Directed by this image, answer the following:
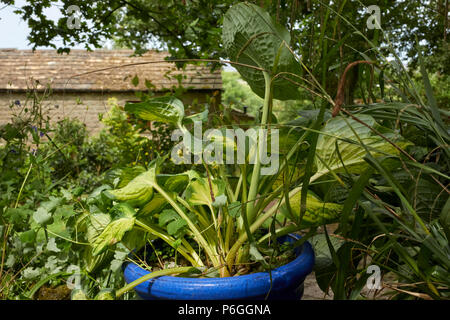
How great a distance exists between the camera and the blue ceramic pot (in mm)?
678

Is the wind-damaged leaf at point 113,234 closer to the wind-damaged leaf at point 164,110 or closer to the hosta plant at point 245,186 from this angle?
the hosta plant at point 245,186

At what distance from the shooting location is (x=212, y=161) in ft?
3.09

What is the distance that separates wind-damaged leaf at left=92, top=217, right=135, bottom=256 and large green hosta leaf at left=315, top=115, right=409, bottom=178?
0.46m

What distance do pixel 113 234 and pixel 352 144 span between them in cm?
57

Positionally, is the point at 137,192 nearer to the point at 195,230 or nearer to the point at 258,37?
the point at 195,230

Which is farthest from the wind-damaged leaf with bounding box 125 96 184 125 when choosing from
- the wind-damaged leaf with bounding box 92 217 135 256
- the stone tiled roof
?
the stone tiled roof

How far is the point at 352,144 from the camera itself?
0.74m

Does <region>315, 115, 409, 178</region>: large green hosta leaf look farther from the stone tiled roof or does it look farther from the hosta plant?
the stone tiled roof

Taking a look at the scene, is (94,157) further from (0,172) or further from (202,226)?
(202,226)

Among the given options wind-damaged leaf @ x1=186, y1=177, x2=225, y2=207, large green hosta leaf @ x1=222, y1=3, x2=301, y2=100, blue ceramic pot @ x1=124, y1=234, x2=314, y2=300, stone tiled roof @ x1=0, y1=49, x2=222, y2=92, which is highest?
stone tiled roof @ x1=0, y1=49, x2=222, y2=92

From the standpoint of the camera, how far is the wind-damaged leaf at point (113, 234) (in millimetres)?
773

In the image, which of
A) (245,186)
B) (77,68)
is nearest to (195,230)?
(245,186)

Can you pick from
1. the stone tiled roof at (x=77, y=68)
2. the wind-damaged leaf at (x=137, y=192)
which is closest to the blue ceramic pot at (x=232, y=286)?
the wind-damaged leaf at (x=137, y=192)

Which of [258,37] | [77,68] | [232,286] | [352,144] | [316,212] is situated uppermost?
[77,68]
